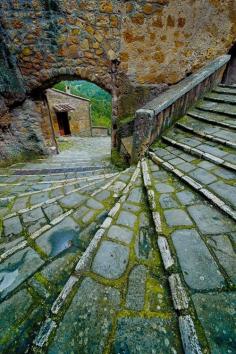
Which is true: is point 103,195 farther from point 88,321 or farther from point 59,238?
point 88,321

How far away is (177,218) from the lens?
1998 millimetres

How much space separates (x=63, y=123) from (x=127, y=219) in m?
19.2

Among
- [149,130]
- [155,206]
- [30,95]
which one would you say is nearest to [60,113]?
[30,95]

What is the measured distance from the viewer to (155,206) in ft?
7.11

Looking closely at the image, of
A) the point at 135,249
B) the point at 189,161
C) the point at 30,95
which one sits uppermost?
the point at 30,95

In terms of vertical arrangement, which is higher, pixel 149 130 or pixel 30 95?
pixel 30 95

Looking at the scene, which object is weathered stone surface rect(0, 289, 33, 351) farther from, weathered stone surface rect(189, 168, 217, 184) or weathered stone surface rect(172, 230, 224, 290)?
weathered stone surface rect(189, 168, 217, 184)

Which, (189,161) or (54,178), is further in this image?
(54,178)

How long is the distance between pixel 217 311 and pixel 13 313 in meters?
1.48

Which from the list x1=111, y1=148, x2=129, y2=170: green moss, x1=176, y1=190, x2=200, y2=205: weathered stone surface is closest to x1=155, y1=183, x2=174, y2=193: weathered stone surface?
x1=176, y1=190, x2=200, y2=205: weathered stone surface

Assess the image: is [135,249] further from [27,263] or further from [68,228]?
[27,263]

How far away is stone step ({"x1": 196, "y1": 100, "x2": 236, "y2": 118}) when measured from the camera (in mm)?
3820

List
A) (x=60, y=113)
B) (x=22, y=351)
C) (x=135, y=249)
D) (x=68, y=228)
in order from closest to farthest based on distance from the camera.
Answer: (x=22, y=351) → (x=135, y=249) → (x=68, y=228) → (x=60, y=113)

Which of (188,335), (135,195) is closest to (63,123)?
(135,195)
